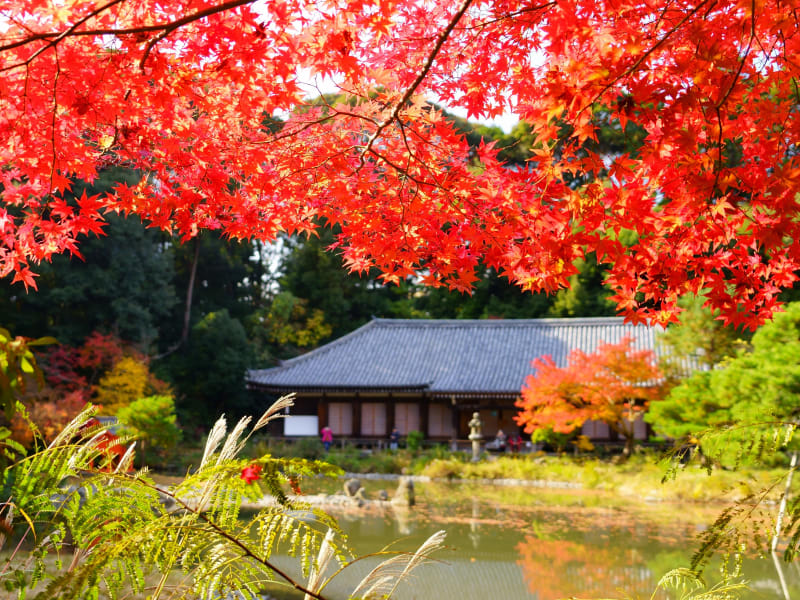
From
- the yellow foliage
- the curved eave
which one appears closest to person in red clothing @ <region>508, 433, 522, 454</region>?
the curved eave

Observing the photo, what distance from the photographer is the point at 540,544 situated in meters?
8.82

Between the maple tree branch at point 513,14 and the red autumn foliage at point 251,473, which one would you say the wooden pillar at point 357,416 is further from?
the red autumn foliage at point 251,473

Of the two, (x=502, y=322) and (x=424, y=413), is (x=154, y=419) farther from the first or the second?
(x=502, y=322)

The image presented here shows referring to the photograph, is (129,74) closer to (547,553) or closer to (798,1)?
(798,1)

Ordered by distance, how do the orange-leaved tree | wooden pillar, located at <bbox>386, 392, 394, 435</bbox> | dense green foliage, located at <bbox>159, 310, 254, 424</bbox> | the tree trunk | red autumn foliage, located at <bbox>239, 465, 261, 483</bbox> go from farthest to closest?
the tree trunk < dense green foliage, located at <bbox>159, 310, 254, 424</bbox> < wooden pillar, located at <bbox>386, 392, 394, 435</bbox> < the orange-leaved tree < red autumn foliage, located at <bbox>239, 465, 261, 483</bbox>

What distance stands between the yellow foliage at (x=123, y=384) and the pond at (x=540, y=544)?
28.2 feet

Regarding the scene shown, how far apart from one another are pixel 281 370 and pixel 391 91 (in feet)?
65.1

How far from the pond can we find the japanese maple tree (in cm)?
248

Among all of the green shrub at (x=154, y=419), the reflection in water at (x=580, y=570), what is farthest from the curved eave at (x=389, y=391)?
the reflection in water at (x=580, y=570)

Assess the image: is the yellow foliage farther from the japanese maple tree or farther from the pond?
the japanese maple tree

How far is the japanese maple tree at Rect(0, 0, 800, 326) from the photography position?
2.29m

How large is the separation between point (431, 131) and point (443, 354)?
19.9 meters

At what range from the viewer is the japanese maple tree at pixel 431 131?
2295mm

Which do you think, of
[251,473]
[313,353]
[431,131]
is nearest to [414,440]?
[313,353]
